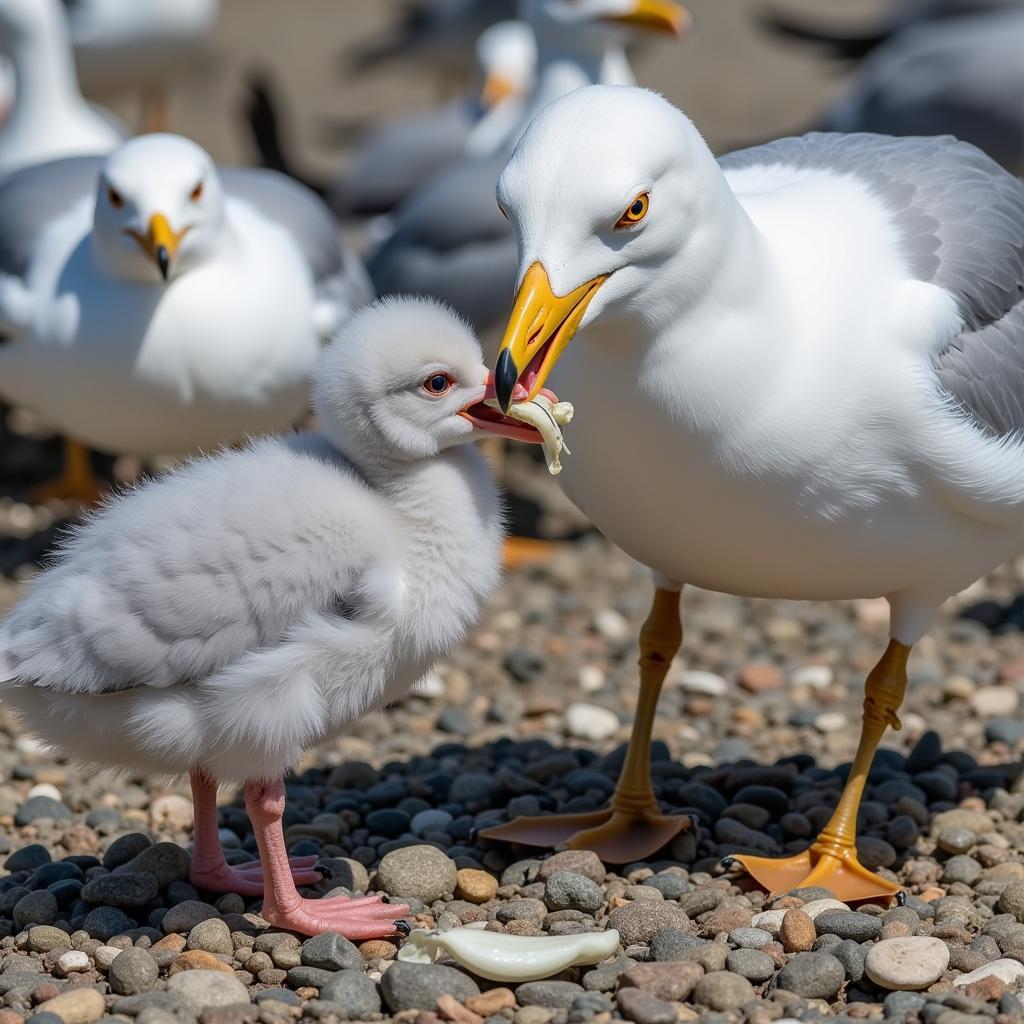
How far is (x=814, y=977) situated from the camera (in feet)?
11.1

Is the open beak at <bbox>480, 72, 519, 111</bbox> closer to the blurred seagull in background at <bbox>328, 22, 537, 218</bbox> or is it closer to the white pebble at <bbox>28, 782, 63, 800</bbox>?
the blurred seagull in background at <bbox>328, 22, 537, 218</bbox>

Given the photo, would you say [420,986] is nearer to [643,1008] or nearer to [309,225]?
[643,1008]

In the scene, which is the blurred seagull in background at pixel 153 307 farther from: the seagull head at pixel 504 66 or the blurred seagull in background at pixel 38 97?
the seagull head at pixel 504 66

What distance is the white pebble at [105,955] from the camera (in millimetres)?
3523

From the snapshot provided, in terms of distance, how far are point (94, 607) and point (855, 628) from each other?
3.37 m

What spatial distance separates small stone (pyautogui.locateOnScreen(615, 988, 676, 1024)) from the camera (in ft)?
10.5

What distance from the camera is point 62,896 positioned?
3846 millimetres

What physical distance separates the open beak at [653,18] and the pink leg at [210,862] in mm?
5086

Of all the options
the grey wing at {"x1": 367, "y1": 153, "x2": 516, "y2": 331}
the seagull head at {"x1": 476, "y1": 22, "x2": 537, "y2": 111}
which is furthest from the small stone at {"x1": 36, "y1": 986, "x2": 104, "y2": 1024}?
the seagull head at {"x1": 476, "y1": 22, "x2": 537, "y2": 111}

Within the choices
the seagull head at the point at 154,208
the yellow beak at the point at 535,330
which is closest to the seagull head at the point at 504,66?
the seagull head at the point at 154,208

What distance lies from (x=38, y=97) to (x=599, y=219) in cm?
549

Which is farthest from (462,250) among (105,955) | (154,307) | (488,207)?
(105,955)

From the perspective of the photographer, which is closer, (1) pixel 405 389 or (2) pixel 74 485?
(1) pixel 405 389

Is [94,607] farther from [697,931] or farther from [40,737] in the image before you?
[697,931]
